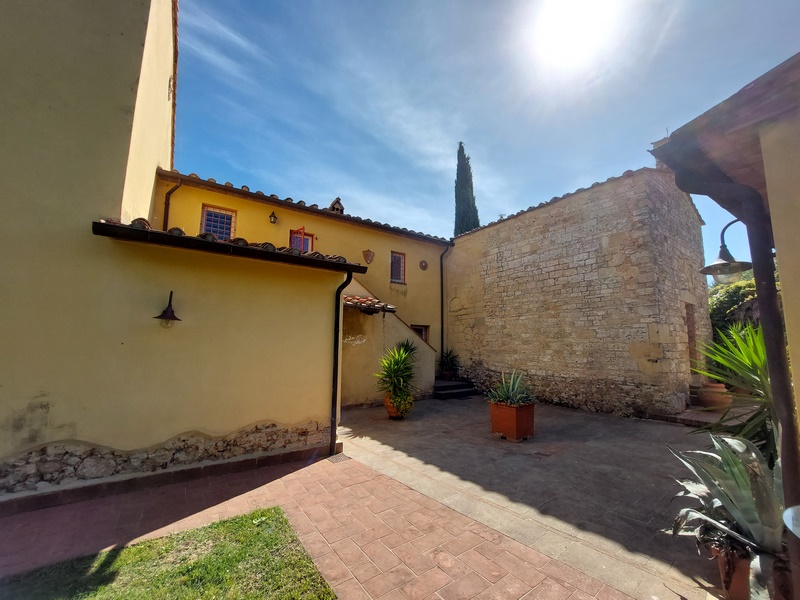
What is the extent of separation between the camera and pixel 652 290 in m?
7.73

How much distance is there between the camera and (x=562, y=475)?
441cm

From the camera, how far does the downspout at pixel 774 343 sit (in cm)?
207

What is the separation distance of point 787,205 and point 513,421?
4.98 metres

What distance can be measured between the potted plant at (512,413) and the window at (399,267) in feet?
21.9

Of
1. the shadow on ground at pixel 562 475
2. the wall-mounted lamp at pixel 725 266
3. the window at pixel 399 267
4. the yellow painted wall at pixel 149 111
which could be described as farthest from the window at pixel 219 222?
the wall-mounted lamp at pixel 725 266

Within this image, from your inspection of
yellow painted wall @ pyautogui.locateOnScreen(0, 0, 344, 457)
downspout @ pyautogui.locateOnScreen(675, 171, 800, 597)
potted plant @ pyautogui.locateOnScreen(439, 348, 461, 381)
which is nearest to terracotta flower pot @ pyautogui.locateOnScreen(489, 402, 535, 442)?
downspout @ pyautogui.locateOnScreen(675, 171, 800, 597)

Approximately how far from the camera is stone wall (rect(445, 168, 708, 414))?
7824 mm

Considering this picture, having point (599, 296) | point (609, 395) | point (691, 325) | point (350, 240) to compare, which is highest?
point (350, 240)

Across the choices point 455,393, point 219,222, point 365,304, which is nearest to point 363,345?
point 365,304

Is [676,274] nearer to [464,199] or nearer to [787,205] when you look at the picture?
[787,205]

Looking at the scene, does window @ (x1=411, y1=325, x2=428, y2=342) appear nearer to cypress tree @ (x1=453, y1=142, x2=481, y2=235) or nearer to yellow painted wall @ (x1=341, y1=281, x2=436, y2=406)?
yellow painted wall @ (x1=341, y1=281, x2=436, y2=406)

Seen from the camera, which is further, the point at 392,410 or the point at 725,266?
the point at 392,410

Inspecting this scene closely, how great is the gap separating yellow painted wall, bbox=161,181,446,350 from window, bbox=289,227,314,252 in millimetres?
146

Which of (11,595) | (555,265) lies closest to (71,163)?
(11,595)
